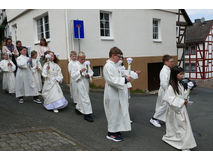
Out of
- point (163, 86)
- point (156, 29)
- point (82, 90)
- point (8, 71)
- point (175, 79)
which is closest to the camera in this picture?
point (175, 79)

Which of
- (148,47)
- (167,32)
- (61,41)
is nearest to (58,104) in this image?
(61,41)

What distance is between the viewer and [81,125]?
16.1 feet

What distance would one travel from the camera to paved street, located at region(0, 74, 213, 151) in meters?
3.75

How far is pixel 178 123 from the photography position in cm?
400

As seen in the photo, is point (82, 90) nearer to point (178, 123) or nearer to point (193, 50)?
point (178, 123)

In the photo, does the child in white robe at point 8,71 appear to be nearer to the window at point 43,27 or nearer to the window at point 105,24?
the window at point 43,27

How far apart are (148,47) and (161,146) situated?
973 cm

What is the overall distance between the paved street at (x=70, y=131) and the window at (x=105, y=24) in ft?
17.5

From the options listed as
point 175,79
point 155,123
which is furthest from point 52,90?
point 175,79

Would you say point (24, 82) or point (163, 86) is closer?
point (163, 86)

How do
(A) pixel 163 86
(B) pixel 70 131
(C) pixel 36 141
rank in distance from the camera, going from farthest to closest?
(A) pixel 163 86
(B) pixel 70 131
(C) pixel 36 141

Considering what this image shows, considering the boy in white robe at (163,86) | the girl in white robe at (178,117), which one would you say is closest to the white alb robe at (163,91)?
the boy in white robe at (163,86)

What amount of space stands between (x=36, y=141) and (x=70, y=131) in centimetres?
85

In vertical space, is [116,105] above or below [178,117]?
above
